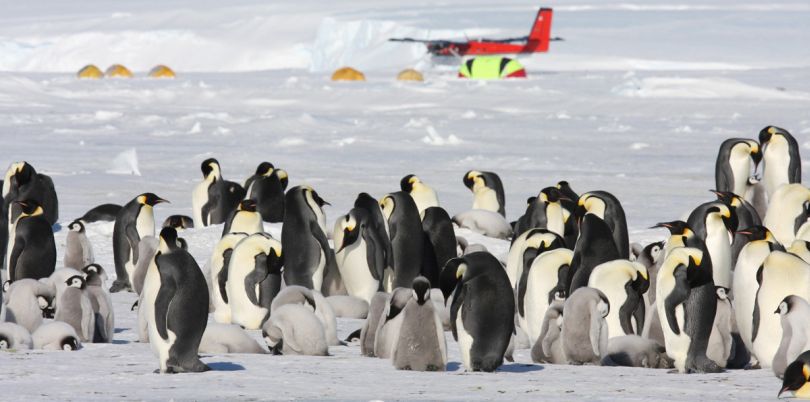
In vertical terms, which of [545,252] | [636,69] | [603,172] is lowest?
[545,252]

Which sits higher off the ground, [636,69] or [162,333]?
[636,69]

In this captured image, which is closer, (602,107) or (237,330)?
(237,330)

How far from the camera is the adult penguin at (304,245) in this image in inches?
301

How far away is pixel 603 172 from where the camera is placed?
17.5 metres

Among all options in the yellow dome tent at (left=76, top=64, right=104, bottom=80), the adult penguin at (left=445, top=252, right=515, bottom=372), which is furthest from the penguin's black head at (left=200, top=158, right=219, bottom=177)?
the yellow dome tent at (left=76, top=64, right=104, bottom=80)

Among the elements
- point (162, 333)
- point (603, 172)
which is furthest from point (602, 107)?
point (162, 333)

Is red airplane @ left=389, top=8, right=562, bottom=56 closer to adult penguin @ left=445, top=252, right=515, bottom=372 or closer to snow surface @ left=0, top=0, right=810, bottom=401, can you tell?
snow surface @ left=0, top=0, right=810, bottom=401

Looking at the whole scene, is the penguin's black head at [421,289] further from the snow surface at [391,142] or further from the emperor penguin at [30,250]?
the emperor penguin at [30,250]

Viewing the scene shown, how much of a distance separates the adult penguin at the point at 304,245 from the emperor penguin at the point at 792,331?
3385 mm

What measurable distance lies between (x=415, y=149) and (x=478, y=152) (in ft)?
3.72

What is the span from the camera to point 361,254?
25.2 ft

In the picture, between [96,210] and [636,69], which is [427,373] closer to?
[96,210]

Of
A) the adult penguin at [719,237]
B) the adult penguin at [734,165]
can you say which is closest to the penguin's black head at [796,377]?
the adult penguin at [719,237]

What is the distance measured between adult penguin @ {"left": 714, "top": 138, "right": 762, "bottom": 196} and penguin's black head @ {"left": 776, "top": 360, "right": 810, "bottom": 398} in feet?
20.8
